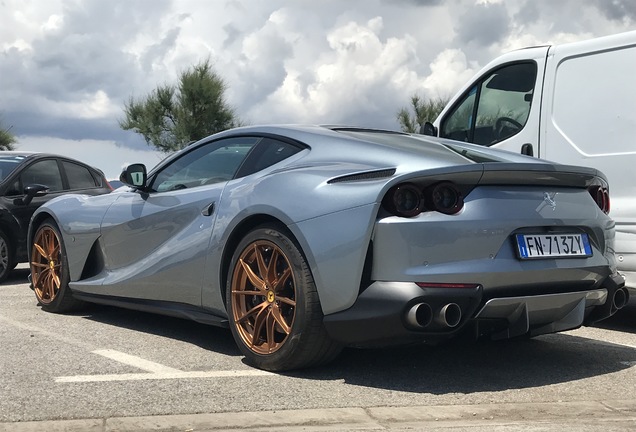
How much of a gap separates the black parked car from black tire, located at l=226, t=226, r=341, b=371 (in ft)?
14.2

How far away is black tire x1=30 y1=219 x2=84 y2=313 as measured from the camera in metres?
6.62

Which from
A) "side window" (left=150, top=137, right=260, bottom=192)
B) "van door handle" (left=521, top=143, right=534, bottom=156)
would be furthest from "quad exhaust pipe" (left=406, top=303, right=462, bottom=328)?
"van door handle" (left=521, top=143, right=534, bottom=156)

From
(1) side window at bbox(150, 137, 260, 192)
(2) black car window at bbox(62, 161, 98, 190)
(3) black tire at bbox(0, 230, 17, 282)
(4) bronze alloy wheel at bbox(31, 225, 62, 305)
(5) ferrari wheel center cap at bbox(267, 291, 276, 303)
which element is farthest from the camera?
(2) black car window at bbox(62, 161, 98, 190)

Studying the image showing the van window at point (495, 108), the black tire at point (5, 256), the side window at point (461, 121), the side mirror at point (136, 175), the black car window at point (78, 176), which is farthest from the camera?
the black car window at point (78, 176)

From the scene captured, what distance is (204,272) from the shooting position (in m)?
5.01

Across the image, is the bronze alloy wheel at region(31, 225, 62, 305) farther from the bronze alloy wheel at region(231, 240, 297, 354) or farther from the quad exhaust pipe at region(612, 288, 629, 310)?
the quad exhaust pipe at region(612, 288, 629, 310)

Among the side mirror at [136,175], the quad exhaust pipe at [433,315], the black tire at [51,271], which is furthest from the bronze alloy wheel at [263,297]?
the black tire at [51,271]

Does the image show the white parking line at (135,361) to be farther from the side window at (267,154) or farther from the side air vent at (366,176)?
the side air vent at (366,176)

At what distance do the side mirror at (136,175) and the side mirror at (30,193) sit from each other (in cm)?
389

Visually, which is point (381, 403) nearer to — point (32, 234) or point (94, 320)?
point (94, 320)

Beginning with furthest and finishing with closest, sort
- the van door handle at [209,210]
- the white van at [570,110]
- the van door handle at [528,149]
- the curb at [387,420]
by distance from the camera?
the van door handle at [528,149]
the white van at [570,110]
the van door handle at [209,210]
the curb at [387,420]

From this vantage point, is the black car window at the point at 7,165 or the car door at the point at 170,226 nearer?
the car door at the point at 170,226

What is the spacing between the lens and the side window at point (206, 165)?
17.0ft

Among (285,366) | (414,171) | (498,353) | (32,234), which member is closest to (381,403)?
(285,366)
